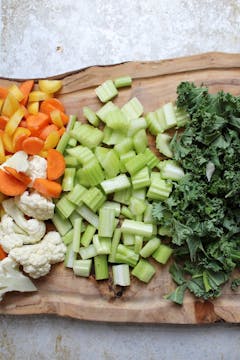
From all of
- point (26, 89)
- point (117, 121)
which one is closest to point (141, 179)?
Answer: point (117, 121)

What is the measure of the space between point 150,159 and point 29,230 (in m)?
0.76

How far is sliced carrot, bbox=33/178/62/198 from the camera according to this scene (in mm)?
2627

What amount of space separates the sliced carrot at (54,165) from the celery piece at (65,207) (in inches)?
5.7

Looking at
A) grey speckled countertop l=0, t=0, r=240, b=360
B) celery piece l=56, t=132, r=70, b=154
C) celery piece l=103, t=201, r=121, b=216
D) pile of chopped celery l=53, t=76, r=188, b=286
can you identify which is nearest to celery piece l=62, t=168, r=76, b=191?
pile of chopped celery l=53, t=76, r=188, b=286

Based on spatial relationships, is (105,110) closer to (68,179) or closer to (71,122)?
(71,122)

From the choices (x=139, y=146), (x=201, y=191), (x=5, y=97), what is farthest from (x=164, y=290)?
(x=5, y=97)

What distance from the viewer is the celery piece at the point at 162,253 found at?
2.66 metres

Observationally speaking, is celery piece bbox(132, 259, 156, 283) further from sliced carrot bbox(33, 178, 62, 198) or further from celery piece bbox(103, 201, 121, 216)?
sliced carrot bbox(33, 178, 62, 198)

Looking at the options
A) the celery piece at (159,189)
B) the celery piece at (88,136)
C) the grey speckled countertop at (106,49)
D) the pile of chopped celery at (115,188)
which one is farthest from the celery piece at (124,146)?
the grey speckled countertop at (106,49)

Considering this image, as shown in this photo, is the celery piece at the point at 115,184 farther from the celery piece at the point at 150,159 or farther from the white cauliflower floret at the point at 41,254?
the white cauliflower floret at the point at 41,254

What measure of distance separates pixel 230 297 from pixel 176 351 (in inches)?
19.8

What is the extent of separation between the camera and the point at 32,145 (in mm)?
2656

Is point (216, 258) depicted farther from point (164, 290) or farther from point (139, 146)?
point (139, 146)

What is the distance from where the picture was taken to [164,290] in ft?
8.87
